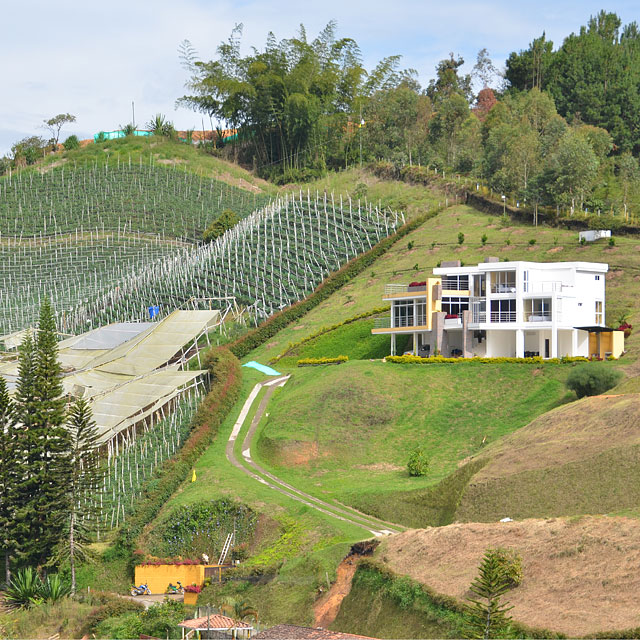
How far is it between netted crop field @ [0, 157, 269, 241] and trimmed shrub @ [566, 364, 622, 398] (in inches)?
2442

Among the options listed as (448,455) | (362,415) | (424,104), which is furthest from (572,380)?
(424,104)

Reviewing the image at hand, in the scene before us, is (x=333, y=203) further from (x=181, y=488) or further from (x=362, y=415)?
(x=181, y=488)

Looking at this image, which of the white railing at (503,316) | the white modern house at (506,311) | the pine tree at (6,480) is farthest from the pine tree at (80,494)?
the white railing at (503,316)

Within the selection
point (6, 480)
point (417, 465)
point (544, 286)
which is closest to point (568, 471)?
point (417, 465)

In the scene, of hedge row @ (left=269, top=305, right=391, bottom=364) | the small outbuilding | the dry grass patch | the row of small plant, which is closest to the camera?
the dry grass patch

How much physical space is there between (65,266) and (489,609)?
81.4m

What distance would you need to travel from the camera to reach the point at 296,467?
5153cm

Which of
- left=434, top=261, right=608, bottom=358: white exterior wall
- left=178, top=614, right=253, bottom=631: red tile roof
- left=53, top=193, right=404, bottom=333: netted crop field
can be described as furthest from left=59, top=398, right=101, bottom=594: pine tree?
left=53, top=193, right=404, bottom=333: netted crop field

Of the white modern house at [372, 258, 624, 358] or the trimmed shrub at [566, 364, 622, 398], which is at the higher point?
the white modern house at [372, 258, 624, 358]

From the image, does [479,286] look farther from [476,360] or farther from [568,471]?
[568,471]

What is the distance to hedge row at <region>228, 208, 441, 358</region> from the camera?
235ft

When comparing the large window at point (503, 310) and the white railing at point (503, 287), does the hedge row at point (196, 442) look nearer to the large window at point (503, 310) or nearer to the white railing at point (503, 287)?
the large window at point (503, 310)

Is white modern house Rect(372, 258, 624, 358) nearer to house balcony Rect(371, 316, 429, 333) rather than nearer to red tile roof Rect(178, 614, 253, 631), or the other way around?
house balcony Rect(371, 316, 429, 333)

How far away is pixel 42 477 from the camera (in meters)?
45.2
